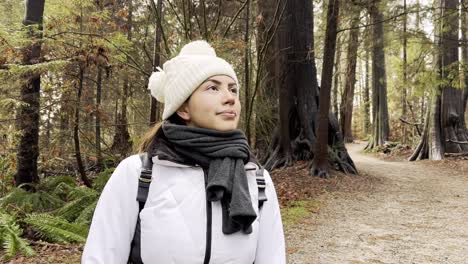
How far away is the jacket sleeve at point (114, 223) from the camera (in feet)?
4.85

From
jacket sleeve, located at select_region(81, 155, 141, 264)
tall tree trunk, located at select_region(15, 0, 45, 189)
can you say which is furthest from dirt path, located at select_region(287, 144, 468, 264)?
tall tree trunk, located at select_region(15, 0, 45, 189)

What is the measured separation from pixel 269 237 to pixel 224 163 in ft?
1.33

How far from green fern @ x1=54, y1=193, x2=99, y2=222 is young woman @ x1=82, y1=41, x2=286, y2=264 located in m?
5.20

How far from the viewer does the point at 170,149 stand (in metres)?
1.62

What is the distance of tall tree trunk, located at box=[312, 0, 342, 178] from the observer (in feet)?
31.6

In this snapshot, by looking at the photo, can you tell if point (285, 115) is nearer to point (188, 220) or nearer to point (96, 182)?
point (96, 182)

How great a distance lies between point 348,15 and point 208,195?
9995mm

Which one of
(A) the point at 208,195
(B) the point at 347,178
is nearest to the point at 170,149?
(A) the point at 208,195

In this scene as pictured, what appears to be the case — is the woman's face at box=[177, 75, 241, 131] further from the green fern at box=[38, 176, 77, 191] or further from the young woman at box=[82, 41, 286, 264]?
the green fern at box=[38, 176, 77, 191]

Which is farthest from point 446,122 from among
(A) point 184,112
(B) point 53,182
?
(A) point 184,112

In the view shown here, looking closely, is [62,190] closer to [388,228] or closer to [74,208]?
[74,208]

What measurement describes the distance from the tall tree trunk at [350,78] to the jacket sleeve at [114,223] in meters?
9.78

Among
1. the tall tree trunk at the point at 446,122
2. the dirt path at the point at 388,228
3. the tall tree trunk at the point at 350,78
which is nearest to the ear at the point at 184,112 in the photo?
the dirt path at the point at 388,228

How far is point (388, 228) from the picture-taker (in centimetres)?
603
